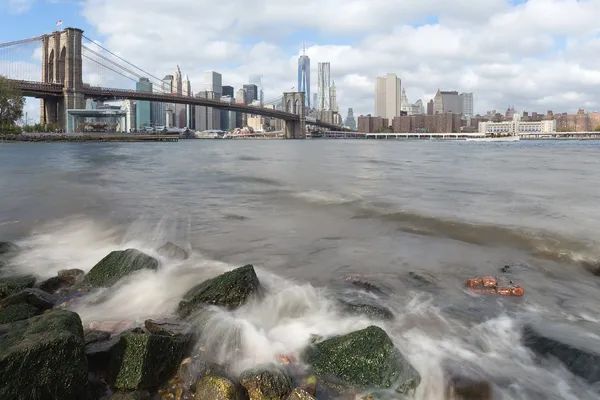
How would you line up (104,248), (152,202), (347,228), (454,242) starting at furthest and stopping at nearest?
(152,202) → (347,228) → (454,242) → (104,248)

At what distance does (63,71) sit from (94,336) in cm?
7527

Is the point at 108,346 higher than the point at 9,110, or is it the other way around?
the point at 9,110

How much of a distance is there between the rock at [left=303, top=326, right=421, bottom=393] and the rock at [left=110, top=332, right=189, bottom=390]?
1091mm

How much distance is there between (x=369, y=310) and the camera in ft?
14.9

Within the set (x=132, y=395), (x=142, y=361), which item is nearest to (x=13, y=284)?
(x=142, y=361)

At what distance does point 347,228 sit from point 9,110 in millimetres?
55444

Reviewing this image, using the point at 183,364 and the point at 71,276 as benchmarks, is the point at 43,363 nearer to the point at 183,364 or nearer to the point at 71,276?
the point at 183,364

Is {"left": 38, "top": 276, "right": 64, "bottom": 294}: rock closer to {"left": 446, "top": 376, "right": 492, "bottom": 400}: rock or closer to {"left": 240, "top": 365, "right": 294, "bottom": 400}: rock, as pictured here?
{"left": 240, "top": 365, "right": 294, "bottom": 400}: rock

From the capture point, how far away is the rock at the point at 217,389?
115 inches

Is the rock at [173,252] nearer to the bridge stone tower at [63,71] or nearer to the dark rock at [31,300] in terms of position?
the dark rock at [31,300]

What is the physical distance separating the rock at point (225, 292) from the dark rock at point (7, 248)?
11.4ft

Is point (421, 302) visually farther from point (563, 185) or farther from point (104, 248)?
point (563, 185)

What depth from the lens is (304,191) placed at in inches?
579

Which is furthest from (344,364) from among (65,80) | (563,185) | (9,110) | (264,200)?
(65,80)
